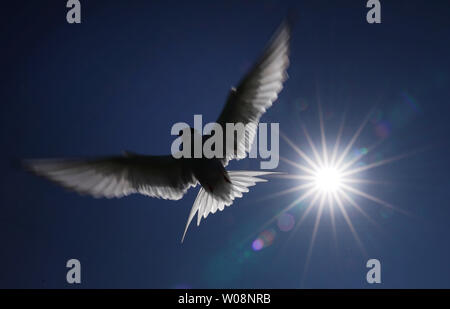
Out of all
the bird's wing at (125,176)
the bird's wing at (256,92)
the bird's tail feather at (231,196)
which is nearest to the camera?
the bird's wing at (256,92)

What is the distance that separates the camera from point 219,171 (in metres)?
4.96

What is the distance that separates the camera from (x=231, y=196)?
5.19m

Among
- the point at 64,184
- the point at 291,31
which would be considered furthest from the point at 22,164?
the point at 291,31

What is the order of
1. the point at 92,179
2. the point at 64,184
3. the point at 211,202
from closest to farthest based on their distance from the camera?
the point at 64,184, the point at 92,179, the point at 211,202

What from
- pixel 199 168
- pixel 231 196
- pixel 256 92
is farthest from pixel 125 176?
pixel 256 92

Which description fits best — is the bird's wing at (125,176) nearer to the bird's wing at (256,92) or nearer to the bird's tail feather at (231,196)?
the bird's tail feather at (231,196)

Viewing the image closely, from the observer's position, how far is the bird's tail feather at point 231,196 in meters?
5.12

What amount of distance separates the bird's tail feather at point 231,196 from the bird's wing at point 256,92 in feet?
0.90

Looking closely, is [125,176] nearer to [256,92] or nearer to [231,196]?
[231,196]

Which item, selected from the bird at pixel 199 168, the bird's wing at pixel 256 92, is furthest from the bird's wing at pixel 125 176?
the bird's wing at pixel 256 92

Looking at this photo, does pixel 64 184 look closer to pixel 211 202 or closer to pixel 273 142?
pixel 211 202

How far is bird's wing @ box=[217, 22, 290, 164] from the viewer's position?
13.5ft

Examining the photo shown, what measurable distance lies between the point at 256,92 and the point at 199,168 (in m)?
1.32

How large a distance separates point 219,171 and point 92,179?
5.63ft
